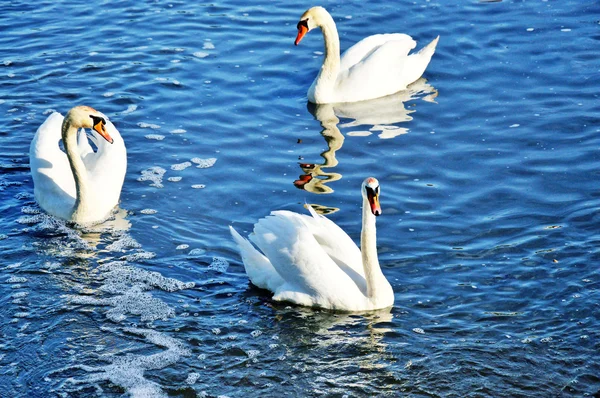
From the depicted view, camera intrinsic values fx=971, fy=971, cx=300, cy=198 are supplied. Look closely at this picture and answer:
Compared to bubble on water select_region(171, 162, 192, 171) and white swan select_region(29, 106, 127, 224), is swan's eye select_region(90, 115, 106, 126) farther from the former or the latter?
bubble on water select_region(171, 162, 192, 171)

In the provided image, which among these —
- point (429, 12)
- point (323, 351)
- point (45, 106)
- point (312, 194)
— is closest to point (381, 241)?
point (312, 194)

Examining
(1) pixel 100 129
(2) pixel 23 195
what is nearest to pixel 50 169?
(2) pixel 23 195

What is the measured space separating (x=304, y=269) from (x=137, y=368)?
73.6 inches

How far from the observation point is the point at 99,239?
1101 cm

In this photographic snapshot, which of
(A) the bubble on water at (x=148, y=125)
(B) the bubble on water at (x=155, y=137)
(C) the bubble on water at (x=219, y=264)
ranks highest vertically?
(A) the bubble on water at (x=148, y=125)

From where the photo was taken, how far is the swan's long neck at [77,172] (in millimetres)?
11219

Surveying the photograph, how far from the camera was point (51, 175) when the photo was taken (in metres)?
11.6

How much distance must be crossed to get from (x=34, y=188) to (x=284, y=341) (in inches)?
173

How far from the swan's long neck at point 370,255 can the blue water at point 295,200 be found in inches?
12.5

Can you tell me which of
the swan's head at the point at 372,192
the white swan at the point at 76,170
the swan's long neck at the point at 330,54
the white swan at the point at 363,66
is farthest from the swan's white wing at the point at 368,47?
the swan's head at the point at 372,192

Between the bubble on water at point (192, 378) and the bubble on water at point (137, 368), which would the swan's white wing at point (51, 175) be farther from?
the bubble on water at point (192, 378)

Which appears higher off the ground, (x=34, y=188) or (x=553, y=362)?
(x=34, y=188)

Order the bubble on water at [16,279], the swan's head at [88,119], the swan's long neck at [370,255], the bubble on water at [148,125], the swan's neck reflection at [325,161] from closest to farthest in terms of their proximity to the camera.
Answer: the swan's long neck at [370,255], the bubble on water at [16,279], the swan's head at [88,119], the swan's neck reflection at [325,161], the bubble on water at [148,125]

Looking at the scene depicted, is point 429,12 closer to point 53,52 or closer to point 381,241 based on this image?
point 53,52
